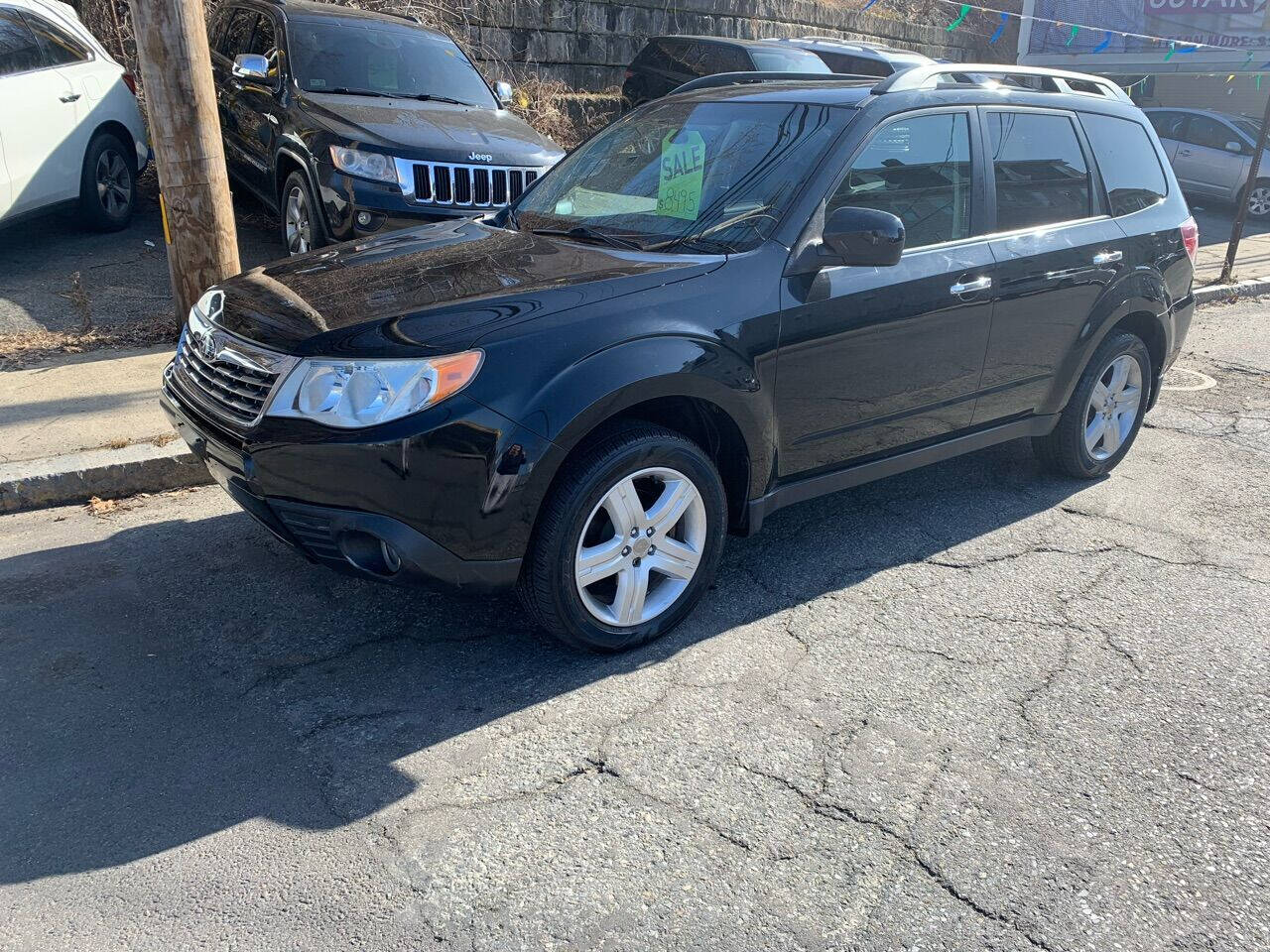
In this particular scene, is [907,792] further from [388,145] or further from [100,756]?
[388,145]

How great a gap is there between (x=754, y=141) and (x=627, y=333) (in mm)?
1233

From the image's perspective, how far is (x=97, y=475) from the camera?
4730 millimetres

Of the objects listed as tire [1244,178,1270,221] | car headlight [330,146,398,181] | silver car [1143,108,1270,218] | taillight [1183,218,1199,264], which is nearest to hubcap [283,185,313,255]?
car headlight [330,146,398,181]

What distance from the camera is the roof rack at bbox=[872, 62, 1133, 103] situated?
422cm

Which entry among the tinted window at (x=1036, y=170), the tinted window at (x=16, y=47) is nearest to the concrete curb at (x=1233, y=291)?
the tinted window at (x=1036, y=170)

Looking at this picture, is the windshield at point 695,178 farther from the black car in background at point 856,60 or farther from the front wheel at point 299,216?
the black car in background at point 856,60

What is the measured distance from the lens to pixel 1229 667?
3.73m

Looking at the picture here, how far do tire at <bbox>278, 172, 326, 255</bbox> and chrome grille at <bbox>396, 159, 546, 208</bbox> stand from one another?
2.17 ft

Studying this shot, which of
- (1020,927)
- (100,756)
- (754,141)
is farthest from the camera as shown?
(754,141)

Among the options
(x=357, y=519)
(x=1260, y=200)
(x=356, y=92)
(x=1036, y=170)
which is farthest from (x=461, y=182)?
(x=1260, y=200)

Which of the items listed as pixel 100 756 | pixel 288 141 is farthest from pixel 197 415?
pixel 288 141

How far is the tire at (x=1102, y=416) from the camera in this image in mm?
5105

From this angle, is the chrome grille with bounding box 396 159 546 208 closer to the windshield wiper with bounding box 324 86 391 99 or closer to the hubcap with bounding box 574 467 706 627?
the windshield wiper with bounding box 324 86 391 99

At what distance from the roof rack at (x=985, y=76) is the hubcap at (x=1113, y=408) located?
1315 millimetres
